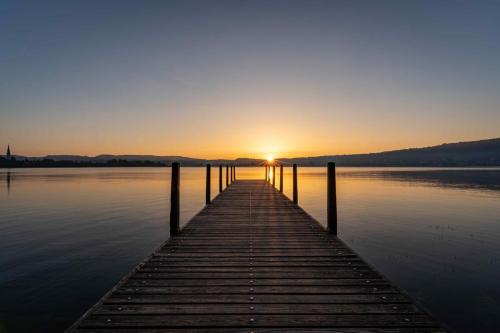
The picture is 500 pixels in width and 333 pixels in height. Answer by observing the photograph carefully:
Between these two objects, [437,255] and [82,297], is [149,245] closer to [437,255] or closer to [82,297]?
[82,297]

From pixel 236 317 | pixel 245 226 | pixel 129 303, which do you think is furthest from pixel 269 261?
pixel 245 226

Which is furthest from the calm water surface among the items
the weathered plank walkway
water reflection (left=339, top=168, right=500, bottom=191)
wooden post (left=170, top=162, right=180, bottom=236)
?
water reflection (left=339, top=168, right=500, bottom=191)

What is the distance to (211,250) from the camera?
7.58 metres

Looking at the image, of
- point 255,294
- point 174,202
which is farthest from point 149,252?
point 255,294

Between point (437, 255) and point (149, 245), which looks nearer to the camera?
point (437, 255)

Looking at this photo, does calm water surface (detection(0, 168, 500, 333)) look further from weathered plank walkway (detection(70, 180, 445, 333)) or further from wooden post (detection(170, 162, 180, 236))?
weathered plank walkway (detection(70, 180, 445, 333))

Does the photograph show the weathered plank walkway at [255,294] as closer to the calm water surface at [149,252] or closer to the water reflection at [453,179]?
the calm water surface at [149,252]

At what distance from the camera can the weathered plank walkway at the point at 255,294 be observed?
4.09 meters

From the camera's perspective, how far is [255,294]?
4949 millimetres

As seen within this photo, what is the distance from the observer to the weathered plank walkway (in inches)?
161

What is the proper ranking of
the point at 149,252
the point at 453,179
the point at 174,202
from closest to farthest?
the point at 174,202 → the point at 149,252 → the point at 453,179

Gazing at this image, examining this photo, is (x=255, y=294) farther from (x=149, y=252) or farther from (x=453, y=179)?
(x=453, y=179)

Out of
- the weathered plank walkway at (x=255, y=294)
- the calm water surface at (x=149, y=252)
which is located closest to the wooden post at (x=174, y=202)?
the weathered plank walkway at (x=255, y=294)

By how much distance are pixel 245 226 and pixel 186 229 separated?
1999 millimetres
